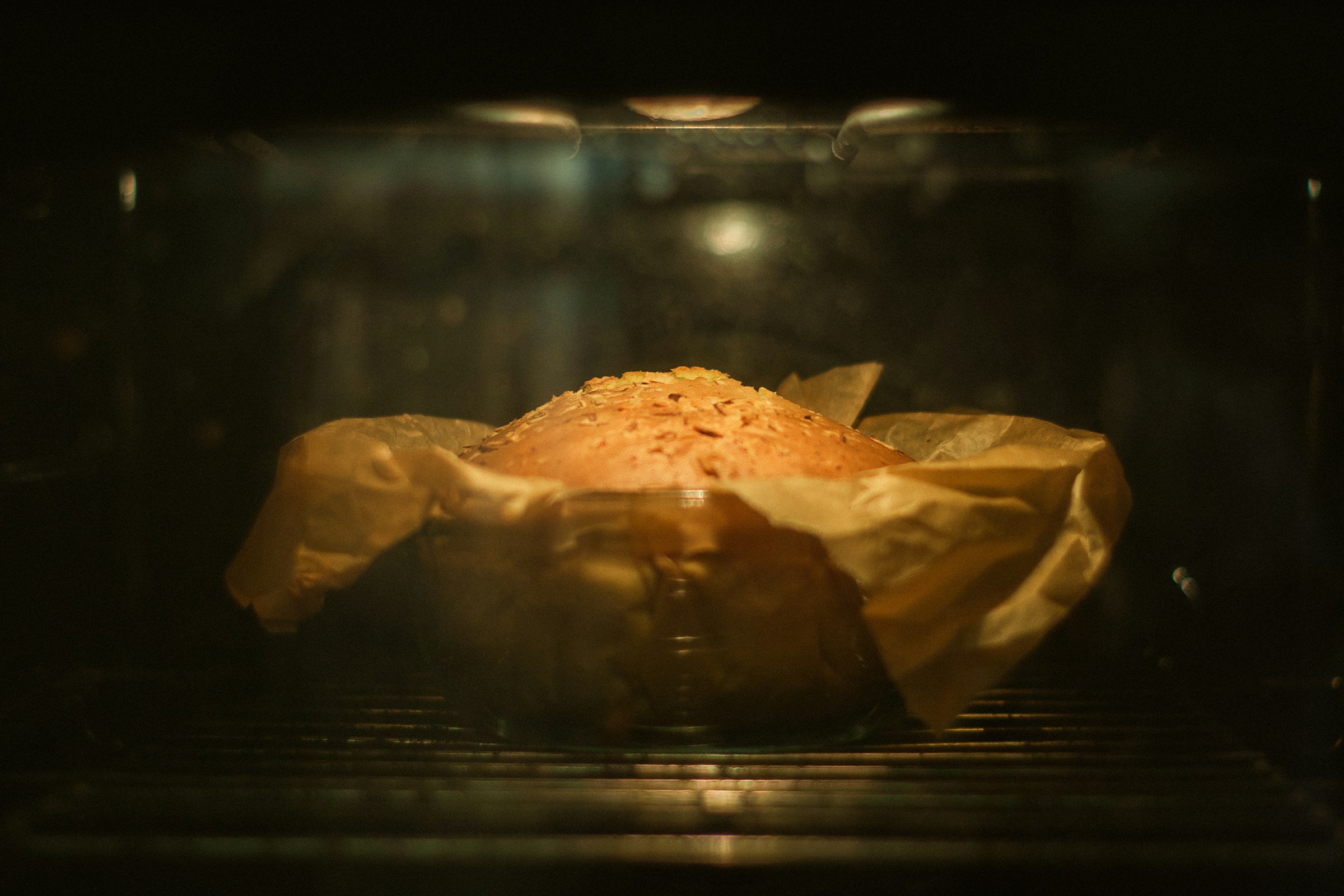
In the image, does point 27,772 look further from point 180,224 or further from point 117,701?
point 180,224

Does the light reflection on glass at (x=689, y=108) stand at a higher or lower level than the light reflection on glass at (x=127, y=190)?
higher

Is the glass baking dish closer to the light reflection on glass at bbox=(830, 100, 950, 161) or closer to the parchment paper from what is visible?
the parchment paper

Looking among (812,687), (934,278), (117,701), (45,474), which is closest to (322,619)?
(117,701)

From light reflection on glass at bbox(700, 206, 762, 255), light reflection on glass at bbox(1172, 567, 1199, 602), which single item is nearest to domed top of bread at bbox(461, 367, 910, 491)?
light reflection on glass at bbox(700, 206, 762, 255)

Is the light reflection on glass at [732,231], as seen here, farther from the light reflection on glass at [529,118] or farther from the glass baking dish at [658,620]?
the glass baking dish at [658,620]

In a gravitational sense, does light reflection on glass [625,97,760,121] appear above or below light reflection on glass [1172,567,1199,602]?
above

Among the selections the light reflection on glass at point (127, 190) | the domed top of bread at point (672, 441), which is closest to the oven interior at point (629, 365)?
the light reflection on glass at point (127, 190)
